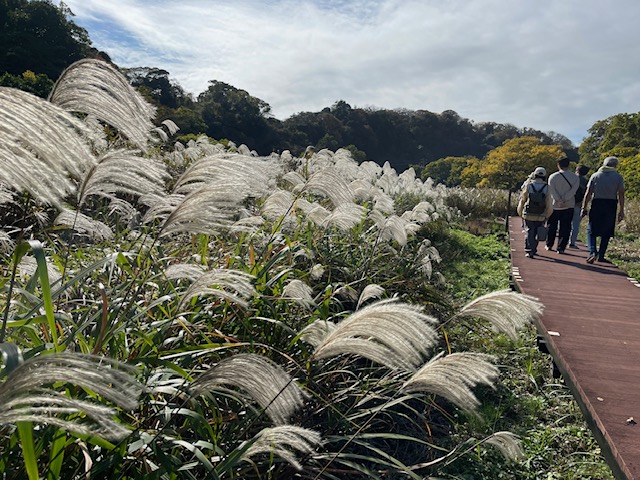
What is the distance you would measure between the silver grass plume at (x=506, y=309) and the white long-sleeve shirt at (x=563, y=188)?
6787mm

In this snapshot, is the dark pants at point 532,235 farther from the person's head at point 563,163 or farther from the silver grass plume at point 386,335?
the silver grass plume at point 386,335


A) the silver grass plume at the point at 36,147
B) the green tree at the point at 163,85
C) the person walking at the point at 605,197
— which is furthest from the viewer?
the green tree at the point at 163,85

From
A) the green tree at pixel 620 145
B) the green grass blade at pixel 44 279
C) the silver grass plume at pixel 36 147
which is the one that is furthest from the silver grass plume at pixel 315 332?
the green tree at pixel 620 145

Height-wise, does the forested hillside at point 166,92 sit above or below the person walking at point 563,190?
above

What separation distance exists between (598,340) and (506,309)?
284 cm

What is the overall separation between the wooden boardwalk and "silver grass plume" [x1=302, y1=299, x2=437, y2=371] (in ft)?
5.21

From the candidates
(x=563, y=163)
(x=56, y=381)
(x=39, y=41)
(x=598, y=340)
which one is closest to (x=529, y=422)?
(x=598, y=340)

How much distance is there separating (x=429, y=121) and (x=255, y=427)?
231 ft

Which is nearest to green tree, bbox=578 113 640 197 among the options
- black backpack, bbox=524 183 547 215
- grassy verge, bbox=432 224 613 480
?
black backpack, bbox=524 183 547 215

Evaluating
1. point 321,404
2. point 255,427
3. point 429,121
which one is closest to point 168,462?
point 255,427

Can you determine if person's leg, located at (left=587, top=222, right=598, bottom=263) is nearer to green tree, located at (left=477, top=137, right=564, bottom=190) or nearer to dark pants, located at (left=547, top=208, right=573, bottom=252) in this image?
dark pants, located at (left=547, top=208, right=573, bottom=252)

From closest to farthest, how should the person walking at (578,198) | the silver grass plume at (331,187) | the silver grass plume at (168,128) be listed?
the silver grass plume at (331,187), the silver grass plume at (168,128), the person walking at (578,198)

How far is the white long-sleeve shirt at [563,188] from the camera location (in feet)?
25.7

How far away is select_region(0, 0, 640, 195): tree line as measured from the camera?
23.1 m
